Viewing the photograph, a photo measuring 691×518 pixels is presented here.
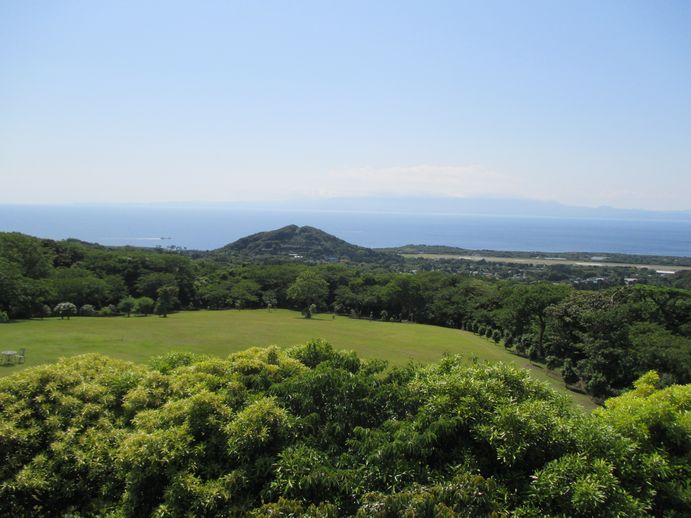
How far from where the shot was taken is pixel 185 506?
17.9ft

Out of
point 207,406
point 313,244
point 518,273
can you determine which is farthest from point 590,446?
point 313,244

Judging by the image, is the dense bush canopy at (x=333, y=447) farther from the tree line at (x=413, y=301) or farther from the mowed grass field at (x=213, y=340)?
the tree line at (x=413, y=301)

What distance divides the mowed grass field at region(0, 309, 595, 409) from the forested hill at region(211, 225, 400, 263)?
273ft

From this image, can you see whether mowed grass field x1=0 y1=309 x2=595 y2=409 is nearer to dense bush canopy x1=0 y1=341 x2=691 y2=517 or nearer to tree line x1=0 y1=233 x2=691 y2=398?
tree line x1=0 y1=233 x2=691 y2=398

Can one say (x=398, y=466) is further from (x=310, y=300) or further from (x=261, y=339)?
(x=310, y=300)

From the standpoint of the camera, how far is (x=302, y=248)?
127125mm

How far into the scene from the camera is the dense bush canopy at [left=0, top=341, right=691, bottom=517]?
17.1ft

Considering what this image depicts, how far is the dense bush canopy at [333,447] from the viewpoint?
17.1 ft

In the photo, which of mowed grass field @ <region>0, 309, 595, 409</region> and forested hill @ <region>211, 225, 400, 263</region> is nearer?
mowed grass field @ <region>0, 309, 595, 409</region>

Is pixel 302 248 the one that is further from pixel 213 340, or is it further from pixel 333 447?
pixel 333 447

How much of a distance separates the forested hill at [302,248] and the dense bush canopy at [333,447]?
106m

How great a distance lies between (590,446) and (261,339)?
19.7 meters

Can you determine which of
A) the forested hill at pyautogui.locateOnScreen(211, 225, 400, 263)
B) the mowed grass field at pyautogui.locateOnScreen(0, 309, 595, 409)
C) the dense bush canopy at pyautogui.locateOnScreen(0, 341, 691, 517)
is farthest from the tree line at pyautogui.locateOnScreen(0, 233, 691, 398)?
the forested hill at pyautogui.locateOnScreen(211, 225, 400, 263)

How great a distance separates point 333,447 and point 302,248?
400 ft
